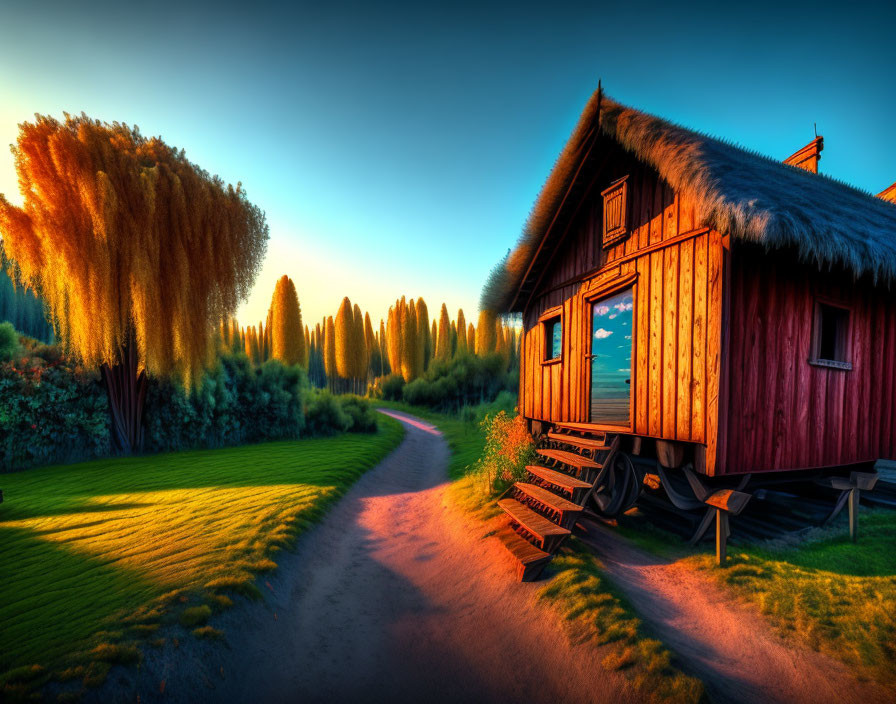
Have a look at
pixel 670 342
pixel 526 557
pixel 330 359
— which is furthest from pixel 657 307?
pixel 330 359

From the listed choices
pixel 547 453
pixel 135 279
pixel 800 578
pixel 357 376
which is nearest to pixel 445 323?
pixel 357 376

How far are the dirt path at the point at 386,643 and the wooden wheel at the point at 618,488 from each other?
2.21 m

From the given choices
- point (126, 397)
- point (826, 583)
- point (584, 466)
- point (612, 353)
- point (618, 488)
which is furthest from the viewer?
point (126, 397)

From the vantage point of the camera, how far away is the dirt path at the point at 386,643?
2.91 m

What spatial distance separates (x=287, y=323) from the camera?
31.1m

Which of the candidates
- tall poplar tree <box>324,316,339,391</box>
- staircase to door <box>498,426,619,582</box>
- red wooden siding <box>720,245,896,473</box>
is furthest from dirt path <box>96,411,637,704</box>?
tall poplar tree <box>324,316,339,391</box>

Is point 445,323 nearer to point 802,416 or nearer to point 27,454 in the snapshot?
point 27,454

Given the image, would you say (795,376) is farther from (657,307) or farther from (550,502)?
(550,502)

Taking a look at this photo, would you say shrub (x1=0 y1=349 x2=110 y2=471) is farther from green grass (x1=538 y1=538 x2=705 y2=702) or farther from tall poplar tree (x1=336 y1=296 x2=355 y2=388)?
tall poplar tree (x1=336 y1=296 x2=355 y2=388)

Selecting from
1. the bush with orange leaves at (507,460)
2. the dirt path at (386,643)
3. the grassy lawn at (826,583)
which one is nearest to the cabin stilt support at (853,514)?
the grassy lawn at (826,583)

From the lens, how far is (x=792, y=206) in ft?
14.2

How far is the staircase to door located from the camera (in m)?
4.46

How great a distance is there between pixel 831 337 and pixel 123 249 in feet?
53.9

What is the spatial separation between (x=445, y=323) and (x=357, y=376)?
42.3ft
